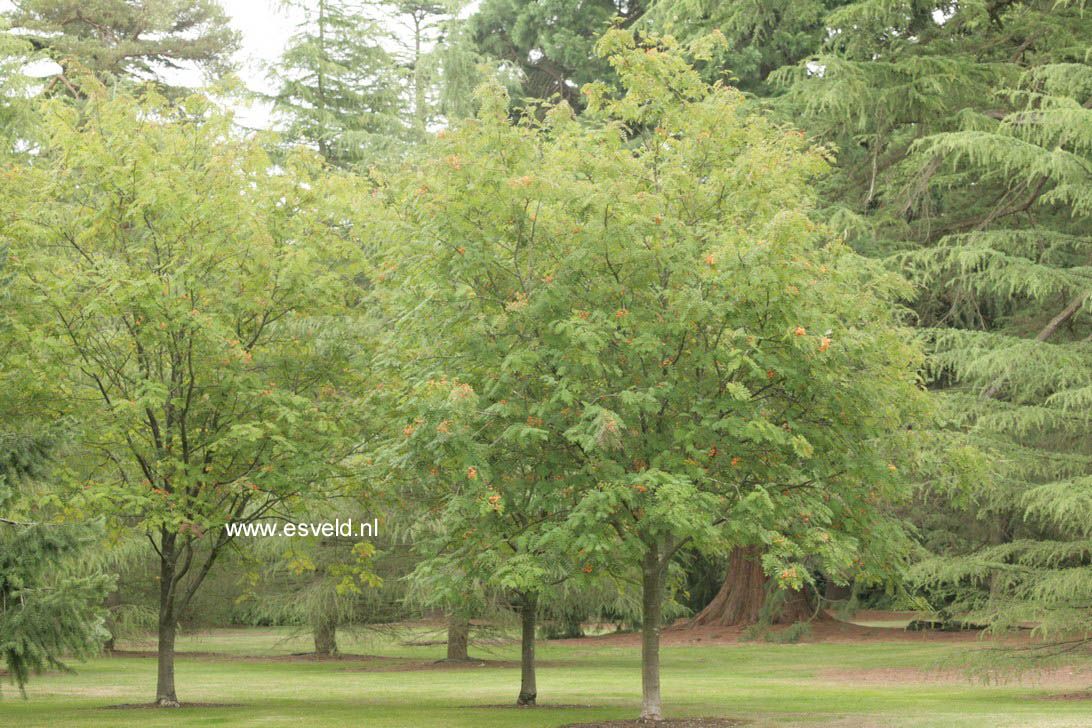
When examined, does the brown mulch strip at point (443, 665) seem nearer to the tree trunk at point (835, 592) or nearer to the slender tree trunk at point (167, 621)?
the slender tree trunk at point (167, 621)

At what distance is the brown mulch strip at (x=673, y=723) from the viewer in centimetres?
1452

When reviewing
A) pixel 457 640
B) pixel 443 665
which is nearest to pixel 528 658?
pixel 443 665

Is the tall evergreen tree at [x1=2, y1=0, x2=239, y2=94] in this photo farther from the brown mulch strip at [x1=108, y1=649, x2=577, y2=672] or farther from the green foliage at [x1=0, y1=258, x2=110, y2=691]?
the green foliage at [x1=0, y1=258, x2=110, y2=691]

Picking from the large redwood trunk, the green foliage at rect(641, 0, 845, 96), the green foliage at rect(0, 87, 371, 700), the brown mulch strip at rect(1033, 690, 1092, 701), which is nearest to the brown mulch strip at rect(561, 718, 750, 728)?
the green foliage at rect(0, 87, 371, 700)

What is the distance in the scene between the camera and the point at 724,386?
13.7 metres

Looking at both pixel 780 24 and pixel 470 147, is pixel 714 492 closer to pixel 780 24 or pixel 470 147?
pixel 470 147

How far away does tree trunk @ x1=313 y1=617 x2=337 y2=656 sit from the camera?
29783mm

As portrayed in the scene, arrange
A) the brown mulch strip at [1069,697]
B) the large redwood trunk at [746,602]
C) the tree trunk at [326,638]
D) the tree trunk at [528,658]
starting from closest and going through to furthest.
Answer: the tree trunk at [528,658], the brown mulch strip at [1069,697], the tree trunk at [326,638], the large redwood trunk at [746,602]

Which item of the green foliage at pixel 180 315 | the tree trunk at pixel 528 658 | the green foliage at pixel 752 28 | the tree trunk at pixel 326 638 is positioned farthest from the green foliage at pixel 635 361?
the tree trunk at pixel 326 638

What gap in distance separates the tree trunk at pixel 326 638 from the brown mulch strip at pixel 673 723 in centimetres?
1552

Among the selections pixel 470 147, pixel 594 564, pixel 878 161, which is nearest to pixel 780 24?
pixel 878 161

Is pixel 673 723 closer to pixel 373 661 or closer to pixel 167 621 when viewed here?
pixel 167 621

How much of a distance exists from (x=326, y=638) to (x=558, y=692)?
1231 cm

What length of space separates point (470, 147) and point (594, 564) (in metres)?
5.04
